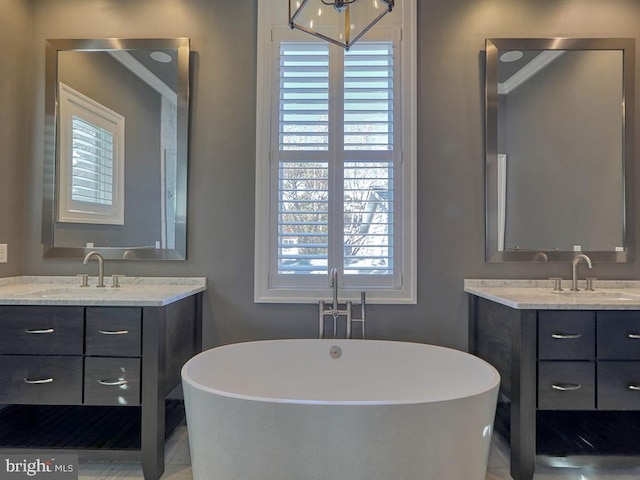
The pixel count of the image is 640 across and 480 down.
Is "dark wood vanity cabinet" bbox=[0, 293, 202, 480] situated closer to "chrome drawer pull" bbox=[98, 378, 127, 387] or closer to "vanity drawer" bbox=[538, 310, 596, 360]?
"chrome drawer pull" bbox=[98, 378, 127, 387]

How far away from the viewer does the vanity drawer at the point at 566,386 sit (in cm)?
173

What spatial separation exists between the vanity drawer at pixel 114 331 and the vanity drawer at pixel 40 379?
12cm

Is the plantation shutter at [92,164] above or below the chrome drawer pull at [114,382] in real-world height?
above

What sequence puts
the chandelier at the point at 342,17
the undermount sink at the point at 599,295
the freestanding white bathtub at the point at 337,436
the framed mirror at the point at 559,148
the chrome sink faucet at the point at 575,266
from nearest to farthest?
the freestanding white bathtub at the point at 337,436, the chandelier at the point at 342,17, the undermount sink at the point at 599,295, the chrome sink faucet at the point at 575,266, the framed mirror at the point at 559,148

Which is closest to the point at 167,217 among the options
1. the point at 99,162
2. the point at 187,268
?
the point at 187,268

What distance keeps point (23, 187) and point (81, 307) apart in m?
1.21

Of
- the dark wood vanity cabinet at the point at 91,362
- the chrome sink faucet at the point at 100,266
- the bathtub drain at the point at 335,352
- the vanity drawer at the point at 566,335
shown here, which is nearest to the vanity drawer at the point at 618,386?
the vanity drawer at the point at 566,335

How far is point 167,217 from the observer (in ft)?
7.79

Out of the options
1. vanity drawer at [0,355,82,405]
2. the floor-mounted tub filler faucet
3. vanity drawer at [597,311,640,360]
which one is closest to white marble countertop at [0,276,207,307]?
vanity drawer at [0,355,82,405]

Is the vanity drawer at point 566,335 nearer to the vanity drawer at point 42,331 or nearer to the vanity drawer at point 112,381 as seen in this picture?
the vanity drawer at point 112,381

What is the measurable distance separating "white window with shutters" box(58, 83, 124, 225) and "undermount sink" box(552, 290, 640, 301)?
2.72 m

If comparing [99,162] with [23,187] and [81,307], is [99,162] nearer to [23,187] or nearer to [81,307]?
[23,187]

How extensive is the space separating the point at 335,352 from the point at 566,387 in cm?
116

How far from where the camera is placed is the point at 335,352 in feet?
7.13
